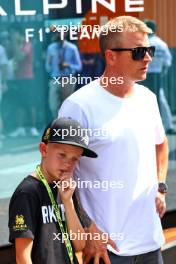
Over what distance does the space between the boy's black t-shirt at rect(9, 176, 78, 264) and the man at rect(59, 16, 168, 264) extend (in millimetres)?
258

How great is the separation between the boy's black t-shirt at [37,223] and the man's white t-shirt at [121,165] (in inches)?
12.5

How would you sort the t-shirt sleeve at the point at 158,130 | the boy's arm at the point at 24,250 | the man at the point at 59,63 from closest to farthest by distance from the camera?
the boy's arm at the point at 24,250
the t-shirt sleeve at the point at 158,130
the man at the point at 59,63

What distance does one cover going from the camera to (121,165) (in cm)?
268

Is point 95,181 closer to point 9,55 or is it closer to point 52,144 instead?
point 52,144

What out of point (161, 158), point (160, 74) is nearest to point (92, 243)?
point (161, 158)

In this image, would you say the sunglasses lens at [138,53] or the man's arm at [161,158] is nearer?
the sunglasses lens at [138,53]

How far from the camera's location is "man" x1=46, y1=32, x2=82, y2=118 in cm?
492

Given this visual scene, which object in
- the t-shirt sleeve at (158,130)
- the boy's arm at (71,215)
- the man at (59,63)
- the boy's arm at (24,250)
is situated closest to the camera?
the boy's arm at (24,250)

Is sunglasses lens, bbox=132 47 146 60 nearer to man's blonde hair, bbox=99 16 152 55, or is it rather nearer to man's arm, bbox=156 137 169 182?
man's blonde hair, bbox=99 16 152 55

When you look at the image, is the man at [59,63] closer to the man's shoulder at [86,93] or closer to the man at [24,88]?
the man at [24,88]

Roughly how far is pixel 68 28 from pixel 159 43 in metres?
1.38

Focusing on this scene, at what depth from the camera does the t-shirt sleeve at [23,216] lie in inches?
93.0

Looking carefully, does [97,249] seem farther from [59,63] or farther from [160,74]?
[160,74]

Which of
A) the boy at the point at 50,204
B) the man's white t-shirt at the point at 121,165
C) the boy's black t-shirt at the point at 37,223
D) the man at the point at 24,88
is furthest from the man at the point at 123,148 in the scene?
the man at the point at 24,88
